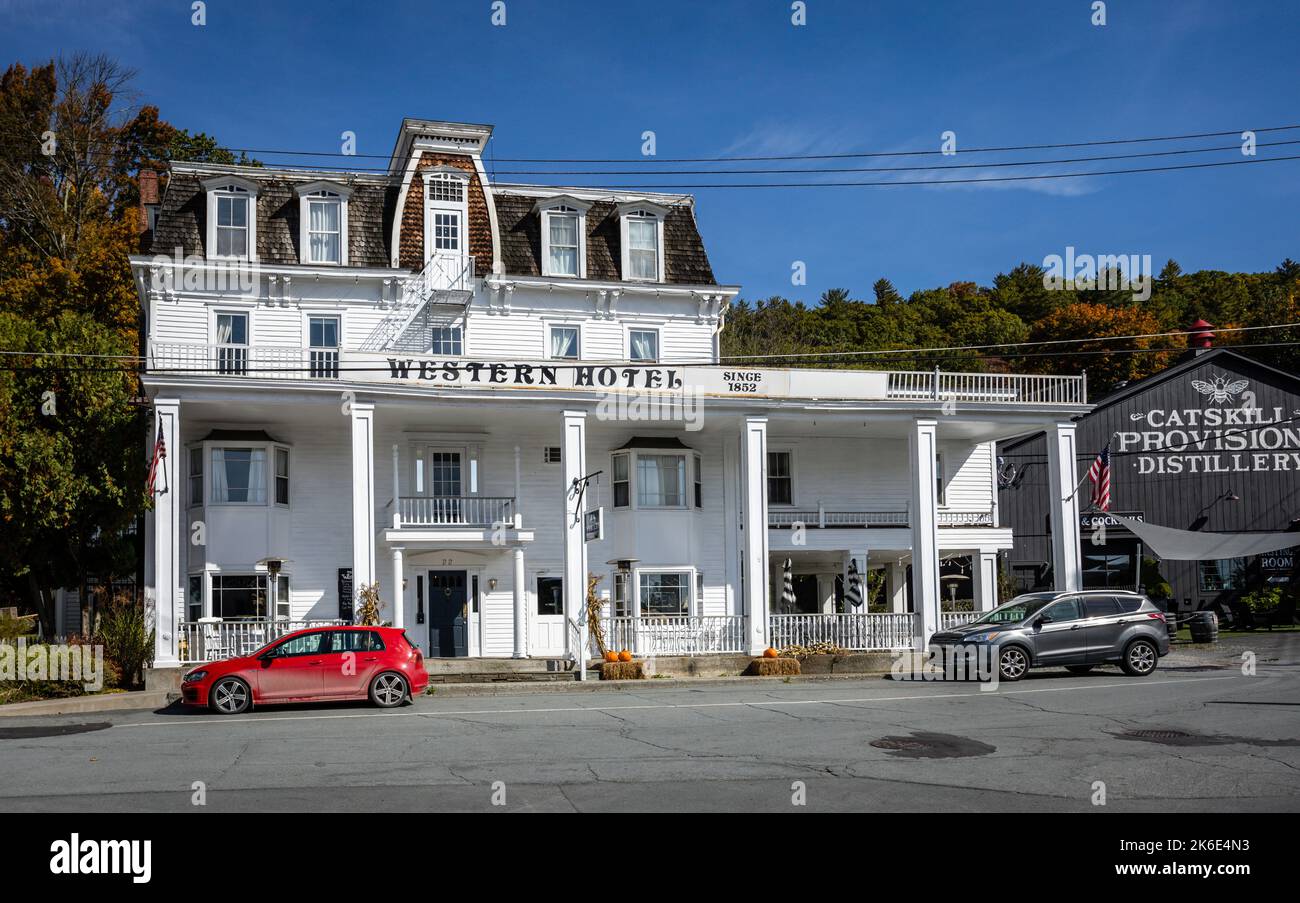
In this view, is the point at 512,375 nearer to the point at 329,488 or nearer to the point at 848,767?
the point at 329,488

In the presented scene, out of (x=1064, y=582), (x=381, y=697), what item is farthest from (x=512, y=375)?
(x=1064, y=582)


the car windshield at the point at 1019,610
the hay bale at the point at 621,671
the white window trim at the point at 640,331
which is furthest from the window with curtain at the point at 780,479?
the car windshield at the point at 1019,610

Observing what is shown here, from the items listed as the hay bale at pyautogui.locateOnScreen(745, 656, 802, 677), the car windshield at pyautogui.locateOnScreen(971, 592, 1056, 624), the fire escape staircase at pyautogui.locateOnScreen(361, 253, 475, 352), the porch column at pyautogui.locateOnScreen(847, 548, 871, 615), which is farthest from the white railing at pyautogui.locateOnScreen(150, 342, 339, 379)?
the car windshield at pyautogui.locateOnScreen(971, 592, 1056, 624)

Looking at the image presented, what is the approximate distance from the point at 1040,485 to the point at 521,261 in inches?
900

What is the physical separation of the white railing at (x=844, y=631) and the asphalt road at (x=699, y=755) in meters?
7.81

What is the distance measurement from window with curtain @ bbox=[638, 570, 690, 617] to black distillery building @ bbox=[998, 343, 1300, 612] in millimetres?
16908

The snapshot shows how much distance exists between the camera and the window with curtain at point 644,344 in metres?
33.7

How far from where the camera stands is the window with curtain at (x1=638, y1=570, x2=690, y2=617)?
32.8 meters

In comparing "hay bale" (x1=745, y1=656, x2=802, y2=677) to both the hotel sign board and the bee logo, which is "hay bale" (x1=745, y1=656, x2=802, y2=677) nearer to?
the hotel sign board

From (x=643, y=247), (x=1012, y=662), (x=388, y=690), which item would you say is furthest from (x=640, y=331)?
(x=388, y=690)

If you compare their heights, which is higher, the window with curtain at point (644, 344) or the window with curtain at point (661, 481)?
the window with curtain at point (644, 344)

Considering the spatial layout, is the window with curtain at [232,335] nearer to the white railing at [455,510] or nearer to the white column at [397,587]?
the white railing at [455,510]

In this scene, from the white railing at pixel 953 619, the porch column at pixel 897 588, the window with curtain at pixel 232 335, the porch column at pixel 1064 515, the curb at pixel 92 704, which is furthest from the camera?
the porch column at pixel 897 588

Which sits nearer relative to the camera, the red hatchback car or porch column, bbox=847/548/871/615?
the red hatchback car
